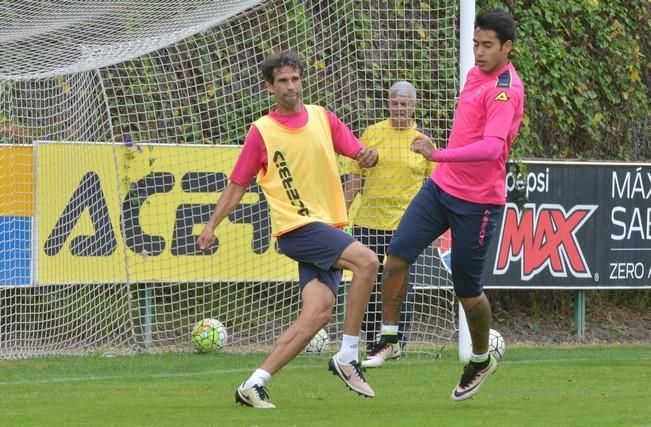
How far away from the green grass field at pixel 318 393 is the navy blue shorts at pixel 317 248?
737 mm

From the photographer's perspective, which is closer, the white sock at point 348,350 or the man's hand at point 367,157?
the white sock at point 348,350

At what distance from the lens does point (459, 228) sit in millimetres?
7887

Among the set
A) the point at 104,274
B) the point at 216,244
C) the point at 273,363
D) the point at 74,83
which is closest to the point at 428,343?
the point at 216,244

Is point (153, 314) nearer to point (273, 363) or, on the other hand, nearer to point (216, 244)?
point (216, 244)

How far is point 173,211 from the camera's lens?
12531 millimetres

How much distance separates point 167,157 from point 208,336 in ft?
5.53

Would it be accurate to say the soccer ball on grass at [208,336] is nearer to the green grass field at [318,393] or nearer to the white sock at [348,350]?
the green grass field at [318,393]

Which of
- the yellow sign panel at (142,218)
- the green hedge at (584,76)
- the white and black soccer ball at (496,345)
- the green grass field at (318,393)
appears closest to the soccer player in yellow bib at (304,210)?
the green grass field at (318,393)

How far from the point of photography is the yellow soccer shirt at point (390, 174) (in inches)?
446

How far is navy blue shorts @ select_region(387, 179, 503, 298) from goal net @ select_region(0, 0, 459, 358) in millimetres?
3839

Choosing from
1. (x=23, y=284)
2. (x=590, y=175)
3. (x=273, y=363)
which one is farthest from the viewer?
(x=590, y=175)

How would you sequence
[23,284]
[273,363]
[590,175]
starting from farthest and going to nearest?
[590,175] < [23,284] < [273,363]

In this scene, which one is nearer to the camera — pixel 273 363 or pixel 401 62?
pixel 273 363

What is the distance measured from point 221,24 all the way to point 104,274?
97.8 inches
